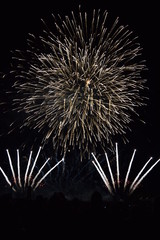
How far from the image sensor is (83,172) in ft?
122

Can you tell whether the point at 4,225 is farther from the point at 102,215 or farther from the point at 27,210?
the point at 102,215

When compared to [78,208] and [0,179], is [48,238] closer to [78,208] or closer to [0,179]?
[78,208]

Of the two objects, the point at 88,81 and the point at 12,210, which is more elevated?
the point at 88,81

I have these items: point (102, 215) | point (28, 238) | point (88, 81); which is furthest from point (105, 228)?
point (88, 81)

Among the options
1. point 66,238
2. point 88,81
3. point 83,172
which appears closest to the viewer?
point 66,238

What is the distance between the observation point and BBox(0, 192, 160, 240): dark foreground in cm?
513

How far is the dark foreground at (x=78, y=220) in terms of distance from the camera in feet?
16.8

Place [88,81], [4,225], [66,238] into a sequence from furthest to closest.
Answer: [88,81] → [4,225] → [66,238]

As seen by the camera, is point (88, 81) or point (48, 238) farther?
point (88, 81)

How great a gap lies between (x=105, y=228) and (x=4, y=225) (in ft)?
4.98

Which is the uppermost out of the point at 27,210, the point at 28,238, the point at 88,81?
the point at 88,81

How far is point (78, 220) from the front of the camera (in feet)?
17.5

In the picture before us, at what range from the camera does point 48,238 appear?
519 cm

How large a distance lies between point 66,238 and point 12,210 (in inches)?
44.3
